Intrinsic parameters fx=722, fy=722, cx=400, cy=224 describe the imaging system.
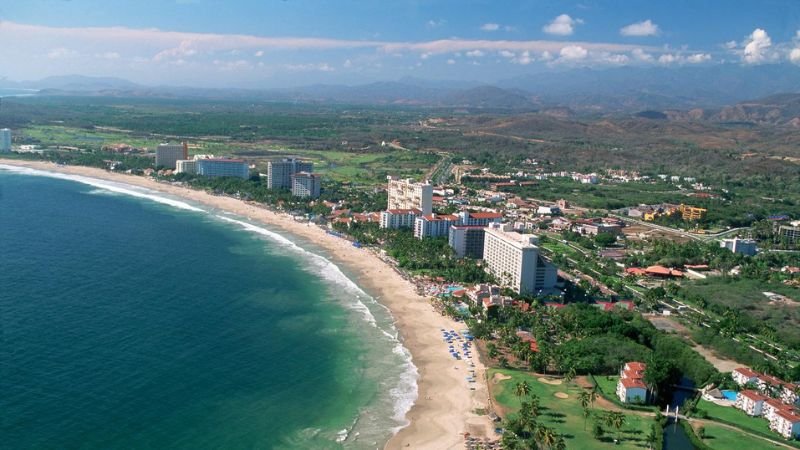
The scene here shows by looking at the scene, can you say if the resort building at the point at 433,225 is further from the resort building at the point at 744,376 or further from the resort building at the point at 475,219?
the resort building at the point at 744,376

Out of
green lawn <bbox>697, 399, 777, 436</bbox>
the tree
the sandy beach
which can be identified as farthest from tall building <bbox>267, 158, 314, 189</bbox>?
green lawn <bbox>697, 399, 777, 436</bbox>

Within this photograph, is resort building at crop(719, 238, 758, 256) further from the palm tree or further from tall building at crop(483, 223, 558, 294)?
the palm tree

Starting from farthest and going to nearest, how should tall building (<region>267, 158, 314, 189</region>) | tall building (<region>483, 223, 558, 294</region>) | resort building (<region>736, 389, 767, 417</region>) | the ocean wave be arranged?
tall building (<region>267, 158, 314, 189</region>) < the ocean wave < tall building (<region>483, 223, 558, 294</region>) < resort building (<region>736, 389, 767, 417</region>)

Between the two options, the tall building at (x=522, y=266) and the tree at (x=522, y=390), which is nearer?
the tree at (x=522, y=390)

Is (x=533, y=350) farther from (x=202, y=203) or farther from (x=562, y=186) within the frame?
(x=562, y=186)

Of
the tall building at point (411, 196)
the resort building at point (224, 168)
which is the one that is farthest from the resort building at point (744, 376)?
the resort building at point (224, 168)

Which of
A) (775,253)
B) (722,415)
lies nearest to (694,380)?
(722,415)
